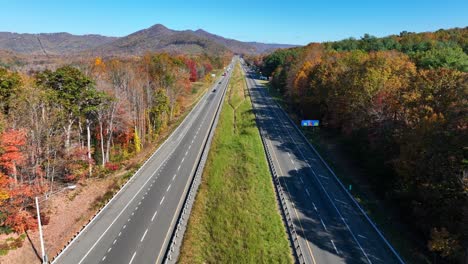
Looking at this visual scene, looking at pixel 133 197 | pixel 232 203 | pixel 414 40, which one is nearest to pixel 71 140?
pixel 133 197

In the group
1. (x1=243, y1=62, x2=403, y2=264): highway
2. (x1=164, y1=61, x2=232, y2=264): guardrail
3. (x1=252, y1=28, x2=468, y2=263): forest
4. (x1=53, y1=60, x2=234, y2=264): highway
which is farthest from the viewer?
(x1=243, y1=62, x2=403, y2=264): highway

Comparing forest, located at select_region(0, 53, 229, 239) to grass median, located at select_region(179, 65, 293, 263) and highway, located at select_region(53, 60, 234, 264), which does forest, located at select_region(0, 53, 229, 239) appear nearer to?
highway, located at select_region(53, 60, 234, 264)

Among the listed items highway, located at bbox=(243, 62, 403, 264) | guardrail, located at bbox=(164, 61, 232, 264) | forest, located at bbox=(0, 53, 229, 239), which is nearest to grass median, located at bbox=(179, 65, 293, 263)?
guardrail, located at bbox=(164, 61, 232, 264)

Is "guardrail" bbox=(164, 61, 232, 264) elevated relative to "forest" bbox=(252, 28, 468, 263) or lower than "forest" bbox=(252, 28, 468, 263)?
lower

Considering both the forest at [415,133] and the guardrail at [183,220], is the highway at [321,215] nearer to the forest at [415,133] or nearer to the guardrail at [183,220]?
the forest at [415,133]

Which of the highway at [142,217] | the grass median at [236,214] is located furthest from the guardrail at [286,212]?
the highway at [142,217]

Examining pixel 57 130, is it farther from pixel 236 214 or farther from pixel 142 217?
pixel 236 214
